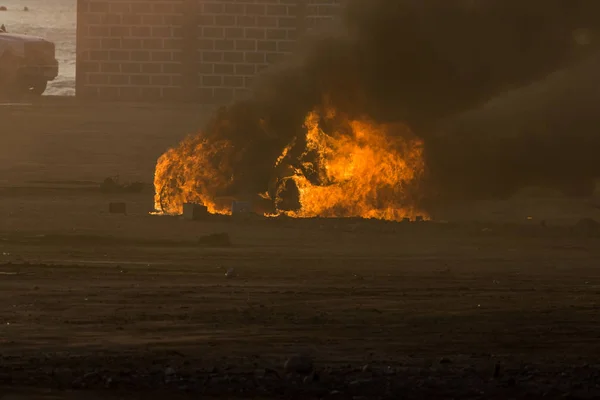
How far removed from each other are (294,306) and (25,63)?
3350cm

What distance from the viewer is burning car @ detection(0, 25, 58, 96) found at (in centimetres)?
4369

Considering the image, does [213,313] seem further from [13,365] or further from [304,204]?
[304,204]

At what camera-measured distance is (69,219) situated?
21.6 meters

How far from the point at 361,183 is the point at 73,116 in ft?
68.7

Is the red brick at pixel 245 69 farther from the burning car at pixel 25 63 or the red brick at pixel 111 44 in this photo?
the burning car at pixel 25 63

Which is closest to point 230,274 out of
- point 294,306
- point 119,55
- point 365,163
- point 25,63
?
point 294,306

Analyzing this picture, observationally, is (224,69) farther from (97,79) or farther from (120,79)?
(97,79)

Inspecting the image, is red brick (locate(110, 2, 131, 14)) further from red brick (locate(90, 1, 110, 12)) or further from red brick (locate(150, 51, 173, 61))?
red brick (locate(150, 51, 173, 61))

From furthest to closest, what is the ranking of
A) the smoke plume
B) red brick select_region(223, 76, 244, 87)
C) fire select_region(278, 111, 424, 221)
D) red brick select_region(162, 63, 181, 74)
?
red brick select_region(162, 63, 181, 74)
red brick select_region(223, 76, 244, 87)
the smoke plume
fire select_region(278, 111, 424, 221)

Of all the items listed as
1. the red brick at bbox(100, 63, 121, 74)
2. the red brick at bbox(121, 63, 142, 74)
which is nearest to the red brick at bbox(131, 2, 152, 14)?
the red brick at bbox(121, 63, 142, 74)

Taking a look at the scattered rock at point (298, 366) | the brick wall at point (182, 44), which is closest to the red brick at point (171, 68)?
the brick wall at point (182, 44)

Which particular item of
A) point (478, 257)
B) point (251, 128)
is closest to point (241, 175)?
point (251, 128)

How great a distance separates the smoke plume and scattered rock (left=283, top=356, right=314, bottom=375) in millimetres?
12894

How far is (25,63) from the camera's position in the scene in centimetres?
4466
